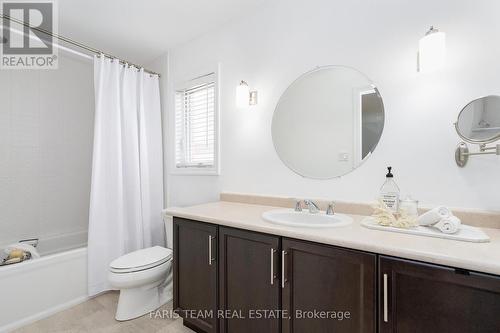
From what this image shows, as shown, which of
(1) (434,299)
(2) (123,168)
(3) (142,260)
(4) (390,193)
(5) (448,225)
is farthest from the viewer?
(2) (123,168)

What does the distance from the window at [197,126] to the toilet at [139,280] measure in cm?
89

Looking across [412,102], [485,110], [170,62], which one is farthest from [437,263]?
[170,62]

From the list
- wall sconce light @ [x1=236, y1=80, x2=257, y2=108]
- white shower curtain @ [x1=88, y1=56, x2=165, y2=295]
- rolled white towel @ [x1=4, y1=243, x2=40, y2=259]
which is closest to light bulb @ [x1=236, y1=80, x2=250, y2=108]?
wall sconce light @ [x1=236, y1=80, x2=257, y2=108]

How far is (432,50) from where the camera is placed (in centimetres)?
119

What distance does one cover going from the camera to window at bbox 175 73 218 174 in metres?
2.32

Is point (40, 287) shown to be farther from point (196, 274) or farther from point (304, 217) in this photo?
point (304, 217)

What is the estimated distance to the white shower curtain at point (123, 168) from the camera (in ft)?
7.11

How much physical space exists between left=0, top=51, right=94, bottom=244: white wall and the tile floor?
3.57 ft

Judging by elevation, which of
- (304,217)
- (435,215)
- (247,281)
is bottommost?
(247,281)

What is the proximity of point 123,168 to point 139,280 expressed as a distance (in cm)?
114

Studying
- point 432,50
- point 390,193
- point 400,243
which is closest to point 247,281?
point 400,243

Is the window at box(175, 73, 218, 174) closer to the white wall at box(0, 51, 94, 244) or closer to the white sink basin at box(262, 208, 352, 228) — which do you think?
the white sink basin at box(262, 208, 352, 228)

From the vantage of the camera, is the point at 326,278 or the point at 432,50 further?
the point at 432,50

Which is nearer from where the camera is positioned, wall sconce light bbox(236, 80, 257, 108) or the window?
wall sconce light bbox(236, 80, 257, 108)
